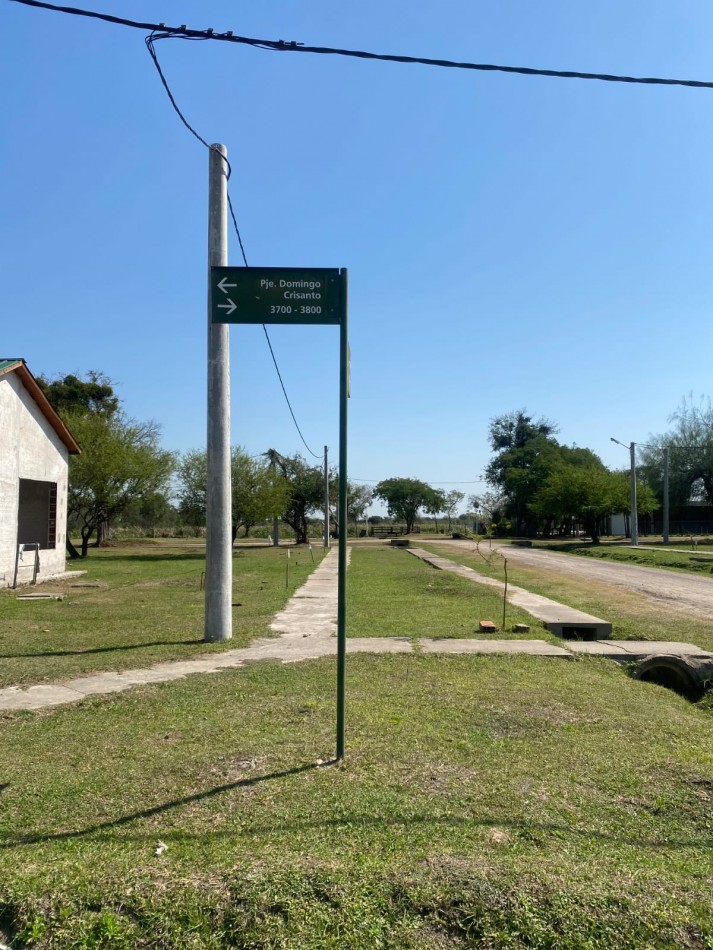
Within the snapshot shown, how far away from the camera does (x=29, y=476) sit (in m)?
19.9

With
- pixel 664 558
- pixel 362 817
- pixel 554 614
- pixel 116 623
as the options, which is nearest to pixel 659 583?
pixel 554 614

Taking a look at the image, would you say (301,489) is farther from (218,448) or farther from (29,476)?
(218,448)

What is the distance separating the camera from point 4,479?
1786 centimetres

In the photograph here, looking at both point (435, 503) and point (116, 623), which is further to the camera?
point (435, 503)

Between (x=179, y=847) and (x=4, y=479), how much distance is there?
53.9 feet

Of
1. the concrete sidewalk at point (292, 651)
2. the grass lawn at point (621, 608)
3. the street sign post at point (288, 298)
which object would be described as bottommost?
the grass lawn at point (621, 608)

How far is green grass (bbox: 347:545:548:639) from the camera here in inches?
417

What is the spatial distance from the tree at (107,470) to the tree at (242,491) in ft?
7.94

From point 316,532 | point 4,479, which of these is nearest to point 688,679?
point 4,479

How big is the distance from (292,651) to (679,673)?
435 cm

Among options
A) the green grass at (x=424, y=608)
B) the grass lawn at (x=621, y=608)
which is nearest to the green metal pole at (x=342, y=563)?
the green grass at (x=424, y=608)

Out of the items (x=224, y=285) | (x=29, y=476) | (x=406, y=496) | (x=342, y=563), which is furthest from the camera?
(x=406, y=496)

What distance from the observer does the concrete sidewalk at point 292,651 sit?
6641 mm

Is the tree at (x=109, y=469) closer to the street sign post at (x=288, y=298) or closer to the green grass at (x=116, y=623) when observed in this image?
the green grass at (x=116, y=623)
